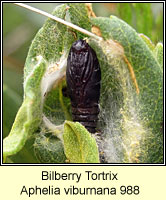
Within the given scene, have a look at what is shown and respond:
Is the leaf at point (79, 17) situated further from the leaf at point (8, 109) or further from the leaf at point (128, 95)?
the leaf at point (8, 109)

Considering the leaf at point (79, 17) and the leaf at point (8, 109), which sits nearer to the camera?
the leaf at point (79, 17)

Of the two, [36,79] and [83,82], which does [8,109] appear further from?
[36,79]

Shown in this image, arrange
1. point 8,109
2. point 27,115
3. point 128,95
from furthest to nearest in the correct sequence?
1. point 8,109
2. point 128,95
3. point 27,115

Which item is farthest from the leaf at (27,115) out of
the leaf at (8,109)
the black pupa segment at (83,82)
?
the leaf at (8,109)

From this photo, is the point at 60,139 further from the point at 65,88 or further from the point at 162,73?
the point at 162,73

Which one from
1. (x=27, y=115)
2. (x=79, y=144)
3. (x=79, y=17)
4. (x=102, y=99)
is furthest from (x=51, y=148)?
(x=79, y=17)

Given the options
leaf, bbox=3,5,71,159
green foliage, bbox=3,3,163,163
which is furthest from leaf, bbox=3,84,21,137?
leaf, bbox=3,5,71,159
